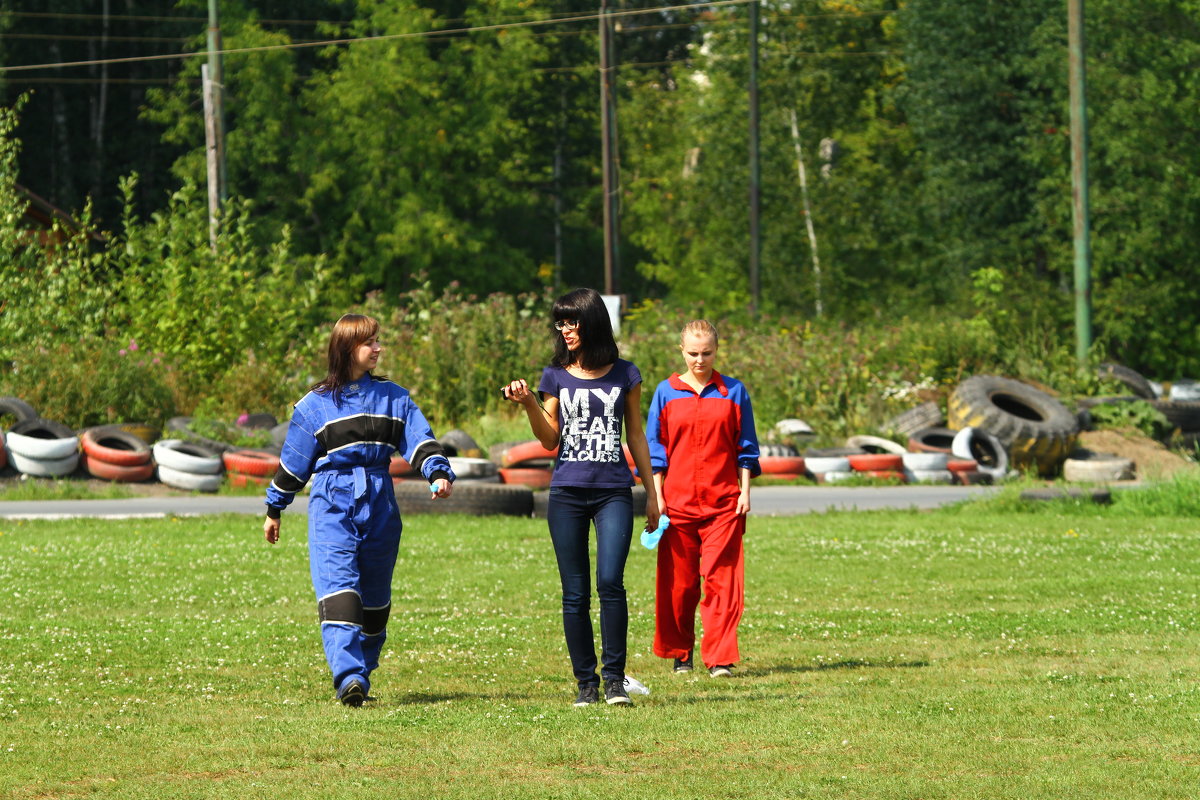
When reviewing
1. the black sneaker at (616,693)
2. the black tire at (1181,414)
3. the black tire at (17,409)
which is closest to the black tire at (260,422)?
the black tire at (17,409)

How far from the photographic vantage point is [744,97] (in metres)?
52.1

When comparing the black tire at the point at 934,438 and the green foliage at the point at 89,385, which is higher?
the green foliage at the point at 89,385

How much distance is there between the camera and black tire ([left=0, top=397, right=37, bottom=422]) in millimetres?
21500

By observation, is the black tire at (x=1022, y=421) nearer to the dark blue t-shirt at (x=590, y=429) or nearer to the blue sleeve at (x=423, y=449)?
the dark blue t-shirt at (x=590, y=429)

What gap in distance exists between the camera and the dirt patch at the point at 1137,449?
23531 millimetres

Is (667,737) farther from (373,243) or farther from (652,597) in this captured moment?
(373,243)

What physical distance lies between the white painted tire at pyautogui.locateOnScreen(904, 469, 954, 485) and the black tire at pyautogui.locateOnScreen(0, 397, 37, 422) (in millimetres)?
11381

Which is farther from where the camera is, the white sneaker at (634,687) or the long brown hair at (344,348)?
the white sneaker at (634,687)

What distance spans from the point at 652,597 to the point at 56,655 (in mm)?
4279

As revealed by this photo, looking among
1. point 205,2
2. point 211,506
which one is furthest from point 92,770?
point 205,2

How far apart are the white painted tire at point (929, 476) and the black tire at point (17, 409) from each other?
11381 millimetres

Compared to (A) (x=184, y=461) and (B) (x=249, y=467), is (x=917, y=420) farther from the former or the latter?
(A) (x=184, y=461)

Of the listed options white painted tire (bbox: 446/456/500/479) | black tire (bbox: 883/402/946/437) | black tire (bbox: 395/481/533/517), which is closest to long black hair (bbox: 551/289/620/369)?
black tire (bbox: 395/481/533/517)

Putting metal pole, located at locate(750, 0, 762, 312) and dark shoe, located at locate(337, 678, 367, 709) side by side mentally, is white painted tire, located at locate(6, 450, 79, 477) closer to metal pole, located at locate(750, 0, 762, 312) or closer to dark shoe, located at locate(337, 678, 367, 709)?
dark shoe, located at locate(337, 678, 367, 709)
